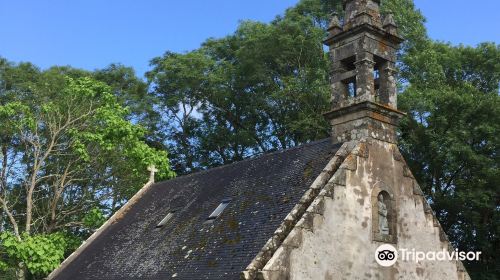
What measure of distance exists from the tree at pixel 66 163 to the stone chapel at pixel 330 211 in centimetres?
725

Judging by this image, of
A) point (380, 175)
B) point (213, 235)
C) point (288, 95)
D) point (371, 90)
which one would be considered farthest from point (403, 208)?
point (288, 95)

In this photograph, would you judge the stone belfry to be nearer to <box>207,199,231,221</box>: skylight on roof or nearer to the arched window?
the arched window

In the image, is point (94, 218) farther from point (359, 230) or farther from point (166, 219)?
point (359, 230)

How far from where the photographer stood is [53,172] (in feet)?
93.4

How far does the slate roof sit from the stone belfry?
0.99m

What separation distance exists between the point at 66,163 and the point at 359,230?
18464mm

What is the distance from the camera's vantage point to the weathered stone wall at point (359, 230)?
11.8m

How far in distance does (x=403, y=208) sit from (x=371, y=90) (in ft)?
10.8

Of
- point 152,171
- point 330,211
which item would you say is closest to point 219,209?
point 330,211

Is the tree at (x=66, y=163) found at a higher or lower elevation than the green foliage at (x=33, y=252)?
higher

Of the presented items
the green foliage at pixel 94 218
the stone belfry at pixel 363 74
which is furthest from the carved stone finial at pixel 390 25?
the green foliage at pixel 94 218

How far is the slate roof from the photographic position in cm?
1309

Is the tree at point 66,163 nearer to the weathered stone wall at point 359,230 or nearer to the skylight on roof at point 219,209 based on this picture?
the skylight on roof at point 219,209

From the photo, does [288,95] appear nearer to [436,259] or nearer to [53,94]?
[53,94]
